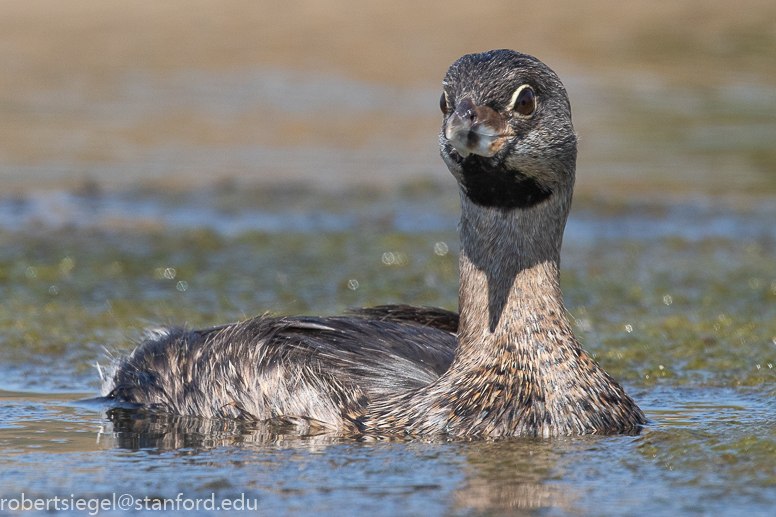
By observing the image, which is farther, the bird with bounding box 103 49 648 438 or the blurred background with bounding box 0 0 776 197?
the blurred background with bounding box 0 0 776 197

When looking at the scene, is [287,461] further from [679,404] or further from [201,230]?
[201,230]

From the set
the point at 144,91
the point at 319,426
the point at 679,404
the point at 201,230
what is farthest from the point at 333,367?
the point at 144,91

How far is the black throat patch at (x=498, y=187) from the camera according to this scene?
219 inches

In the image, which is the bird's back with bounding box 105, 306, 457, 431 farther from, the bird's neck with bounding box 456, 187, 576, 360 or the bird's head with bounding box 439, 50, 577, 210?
the bird's head with bounding box 439, 50, 577, 210

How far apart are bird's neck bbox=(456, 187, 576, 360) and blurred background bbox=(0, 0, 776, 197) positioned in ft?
29.6

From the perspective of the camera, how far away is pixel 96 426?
6359mm

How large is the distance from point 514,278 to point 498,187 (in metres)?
0.51

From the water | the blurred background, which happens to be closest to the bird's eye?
the water

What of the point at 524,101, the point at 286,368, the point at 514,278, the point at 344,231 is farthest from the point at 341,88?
the point at 524,101

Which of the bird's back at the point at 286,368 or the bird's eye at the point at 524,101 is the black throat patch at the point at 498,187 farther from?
the bird's back at the point at 286,368

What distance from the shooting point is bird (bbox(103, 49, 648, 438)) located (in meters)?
5.59

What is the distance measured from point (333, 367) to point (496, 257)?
3.57 feet

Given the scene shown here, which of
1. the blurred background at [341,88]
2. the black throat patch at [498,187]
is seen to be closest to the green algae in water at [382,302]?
the black throat patch at [498,187]

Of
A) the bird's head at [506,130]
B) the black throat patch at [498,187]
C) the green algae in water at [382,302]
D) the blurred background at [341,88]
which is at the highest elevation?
the blurred background at [341,88]
